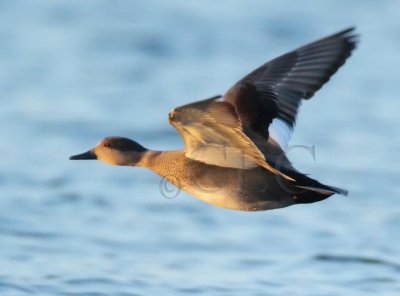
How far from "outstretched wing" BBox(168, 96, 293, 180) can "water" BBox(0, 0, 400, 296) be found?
163 cm

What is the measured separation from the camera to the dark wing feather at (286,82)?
7383 millimetres

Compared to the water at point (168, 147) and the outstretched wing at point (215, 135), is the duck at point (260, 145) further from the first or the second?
Result: the water at point (168, 147)

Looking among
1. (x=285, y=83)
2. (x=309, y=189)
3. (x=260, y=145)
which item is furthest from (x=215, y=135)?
(x=285, y=83)

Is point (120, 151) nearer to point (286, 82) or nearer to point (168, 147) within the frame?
point (286, 82)

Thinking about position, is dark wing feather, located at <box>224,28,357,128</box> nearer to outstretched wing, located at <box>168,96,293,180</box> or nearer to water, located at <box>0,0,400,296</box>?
outstretched wing, located at <box>168,96,293,180</box>

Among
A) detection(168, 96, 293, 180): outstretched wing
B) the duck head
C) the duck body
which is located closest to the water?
the duck head

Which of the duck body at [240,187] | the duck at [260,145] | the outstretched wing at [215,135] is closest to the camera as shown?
the outstretched wing at [215,135]

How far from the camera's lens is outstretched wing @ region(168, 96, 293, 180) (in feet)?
21.2

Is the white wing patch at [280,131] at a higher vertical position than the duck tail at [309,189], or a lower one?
higher

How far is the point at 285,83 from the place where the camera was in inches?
301

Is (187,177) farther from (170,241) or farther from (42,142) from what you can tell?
(42,142)

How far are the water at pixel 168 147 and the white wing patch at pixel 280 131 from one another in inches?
57.9

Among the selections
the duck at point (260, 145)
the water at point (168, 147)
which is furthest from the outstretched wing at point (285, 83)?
the water at point (168, 147)

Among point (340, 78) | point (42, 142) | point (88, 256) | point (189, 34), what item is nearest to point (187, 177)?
point (88, 256)
